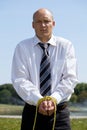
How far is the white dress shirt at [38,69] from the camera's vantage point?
14.1ft

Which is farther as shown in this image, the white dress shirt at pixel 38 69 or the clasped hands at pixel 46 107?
the white dress shirt at pixel 38 69

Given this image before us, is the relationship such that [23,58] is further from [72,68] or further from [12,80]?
[72,68]

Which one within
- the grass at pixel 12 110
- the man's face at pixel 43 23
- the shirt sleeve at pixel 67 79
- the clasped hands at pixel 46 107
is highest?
the man's face at pixel 43 23

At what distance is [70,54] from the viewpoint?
179 inches

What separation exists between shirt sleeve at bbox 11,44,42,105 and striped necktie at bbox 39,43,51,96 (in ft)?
0.35

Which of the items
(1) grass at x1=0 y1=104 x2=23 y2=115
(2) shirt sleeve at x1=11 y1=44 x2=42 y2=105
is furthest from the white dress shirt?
(1) grass at x1=0 y1=104 x2=23 y2=115

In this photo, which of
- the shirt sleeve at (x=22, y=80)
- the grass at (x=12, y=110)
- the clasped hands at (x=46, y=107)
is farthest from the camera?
the grass at (x=12, y=110)

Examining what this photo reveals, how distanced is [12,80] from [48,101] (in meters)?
0.54

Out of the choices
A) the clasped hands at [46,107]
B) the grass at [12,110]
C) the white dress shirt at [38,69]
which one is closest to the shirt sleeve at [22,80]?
the white dress shirt at [38,69]

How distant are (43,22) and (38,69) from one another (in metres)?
0.51

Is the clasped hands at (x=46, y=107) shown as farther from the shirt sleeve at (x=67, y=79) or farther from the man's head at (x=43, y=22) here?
the man's head at (x=43, y=22)

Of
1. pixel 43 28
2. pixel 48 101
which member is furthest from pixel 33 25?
pixel 48 101

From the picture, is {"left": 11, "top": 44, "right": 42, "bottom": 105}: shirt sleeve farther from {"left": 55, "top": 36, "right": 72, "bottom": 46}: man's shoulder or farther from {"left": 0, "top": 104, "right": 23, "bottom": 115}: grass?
{"left": 0, "top": 104, "right": 23, "bottom": 115}: grass

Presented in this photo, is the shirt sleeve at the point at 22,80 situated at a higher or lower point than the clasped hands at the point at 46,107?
higher
